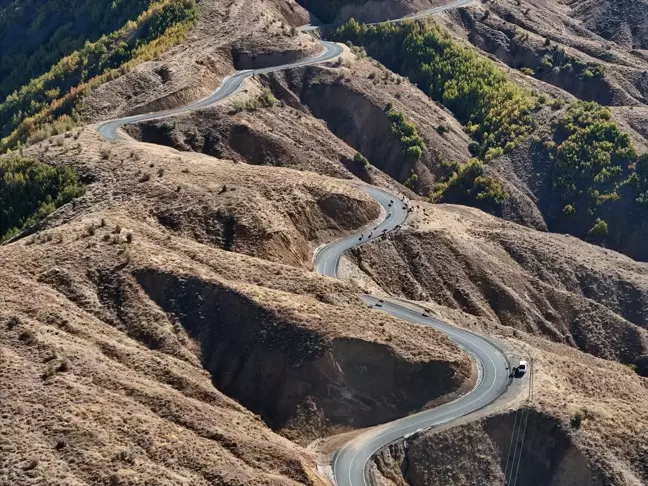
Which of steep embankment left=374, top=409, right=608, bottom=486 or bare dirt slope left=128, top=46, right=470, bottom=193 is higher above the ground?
bare dirt slope left=128, top=46, right=470, bottom=193

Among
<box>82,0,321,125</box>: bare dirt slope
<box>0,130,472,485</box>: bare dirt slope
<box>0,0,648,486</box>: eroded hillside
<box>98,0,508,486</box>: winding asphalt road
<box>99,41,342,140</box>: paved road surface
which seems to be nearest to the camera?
<box>0,130,472,485</box>: bare dirt slope

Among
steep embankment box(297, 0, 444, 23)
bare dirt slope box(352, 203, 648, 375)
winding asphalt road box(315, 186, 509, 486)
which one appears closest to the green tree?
winding asphalt road box(315, 186, 509, 486)

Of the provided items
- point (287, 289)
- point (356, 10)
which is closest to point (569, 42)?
point (356, 10)

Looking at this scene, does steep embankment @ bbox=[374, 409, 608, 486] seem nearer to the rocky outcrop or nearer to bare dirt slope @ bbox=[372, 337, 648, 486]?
bare dirt slope @ bbox=[372, 337, 648, 486]

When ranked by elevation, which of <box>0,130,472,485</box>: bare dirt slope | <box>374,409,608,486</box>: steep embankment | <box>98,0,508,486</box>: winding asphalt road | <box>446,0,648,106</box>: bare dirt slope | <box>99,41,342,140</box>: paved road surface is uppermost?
<box>446,0,648,106</box>: bare dirt slope

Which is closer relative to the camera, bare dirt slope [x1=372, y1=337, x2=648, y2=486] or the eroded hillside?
the eroded hillside

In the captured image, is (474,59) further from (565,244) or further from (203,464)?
(203,464)

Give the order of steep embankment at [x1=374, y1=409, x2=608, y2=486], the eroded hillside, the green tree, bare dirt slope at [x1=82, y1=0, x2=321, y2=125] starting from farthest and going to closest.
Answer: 1. bare dirt slope at [x1=82, y1=0, x2=321, y2=125]
2. the green tree
3. steep embankment at [x1=374, y1=409, x2=608, y2=486]
4. the eroded hillside

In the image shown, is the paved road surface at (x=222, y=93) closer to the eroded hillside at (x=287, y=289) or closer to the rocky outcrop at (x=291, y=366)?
the eroded hillside at (x=287, y=289)
